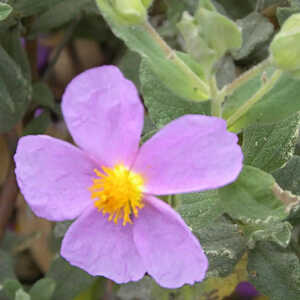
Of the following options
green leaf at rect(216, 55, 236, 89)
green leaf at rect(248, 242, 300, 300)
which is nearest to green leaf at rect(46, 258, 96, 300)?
green leaf at rect(248, 242, 300, 300)

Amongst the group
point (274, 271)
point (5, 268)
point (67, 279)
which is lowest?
point (5, 268)

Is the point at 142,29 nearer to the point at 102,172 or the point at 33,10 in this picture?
the point at 102,172

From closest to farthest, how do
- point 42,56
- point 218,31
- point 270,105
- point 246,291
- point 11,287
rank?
1. point 218,31
2. point 270,105
3. point 11,287
4. point 246,291
5. point 42,56

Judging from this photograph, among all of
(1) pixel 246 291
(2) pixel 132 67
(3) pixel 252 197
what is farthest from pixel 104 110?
(1) pixel 246 291

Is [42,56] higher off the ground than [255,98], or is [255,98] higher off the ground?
[255,98]

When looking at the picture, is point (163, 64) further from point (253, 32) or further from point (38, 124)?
point (38, 124)

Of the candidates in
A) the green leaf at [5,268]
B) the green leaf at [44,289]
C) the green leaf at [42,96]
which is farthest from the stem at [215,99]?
the green leaf at [5,268]
